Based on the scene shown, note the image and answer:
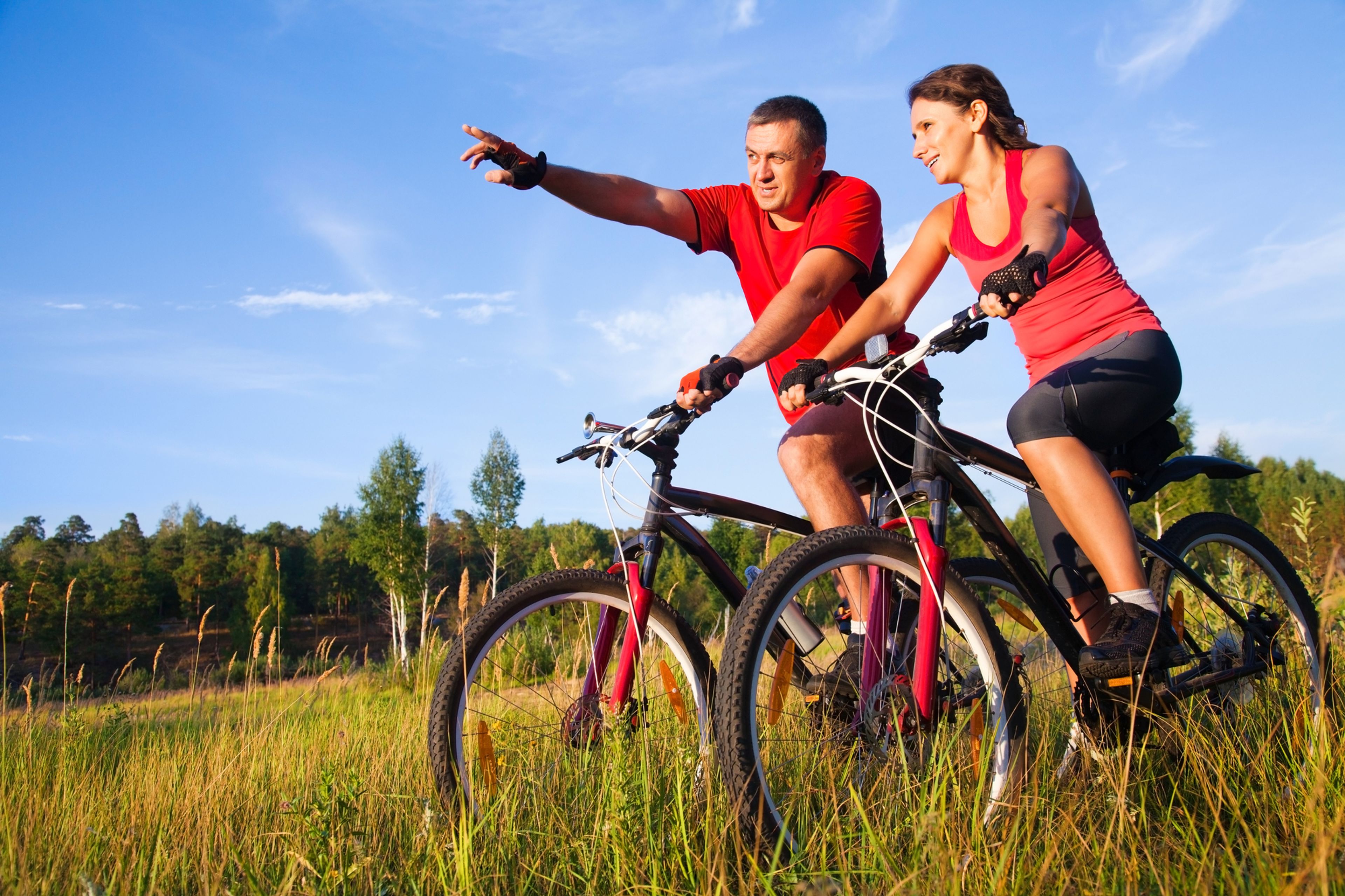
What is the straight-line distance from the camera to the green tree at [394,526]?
47.5m

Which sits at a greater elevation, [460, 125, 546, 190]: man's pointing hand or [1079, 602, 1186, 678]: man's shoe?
[460, 125, 546, 190]: man's pointing hand

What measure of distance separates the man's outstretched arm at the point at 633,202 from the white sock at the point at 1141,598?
2.06m

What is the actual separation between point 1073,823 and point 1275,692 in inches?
71.5

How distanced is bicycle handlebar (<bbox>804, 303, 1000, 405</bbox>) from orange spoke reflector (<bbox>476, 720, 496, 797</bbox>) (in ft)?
4.62

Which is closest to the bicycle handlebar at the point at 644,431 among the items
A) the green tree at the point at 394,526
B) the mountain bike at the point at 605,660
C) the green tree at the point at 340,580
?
the mountain bike at the point at 605,660

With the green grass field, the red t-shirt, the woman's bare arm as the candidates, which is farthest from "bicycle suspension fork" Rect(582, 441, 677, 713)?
the woman's bare arm

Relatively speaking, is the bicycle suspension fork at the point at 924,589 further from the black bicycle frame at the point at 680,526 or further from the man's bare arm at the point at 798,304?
the man's bare arm at the point at 798,304

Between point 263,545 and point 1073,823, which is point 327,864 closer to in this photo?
point 1073,823

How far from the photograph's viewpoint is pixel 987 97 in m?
2.66

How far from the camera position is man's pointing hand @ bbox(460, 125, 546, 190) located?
9.30 feet

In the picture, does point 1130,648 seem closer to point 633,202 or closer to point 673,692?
point 673,692

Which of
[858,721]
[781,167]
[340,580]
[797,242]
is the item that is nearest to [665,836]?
[858,721]

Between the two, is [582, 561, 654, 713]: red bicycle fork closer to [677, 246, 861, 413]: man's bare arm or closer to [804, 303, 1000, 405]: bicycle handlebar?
[677, 246, 861, 413]: man's bare arm

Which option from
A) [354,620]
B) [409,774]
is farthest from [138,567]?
[409,774]
